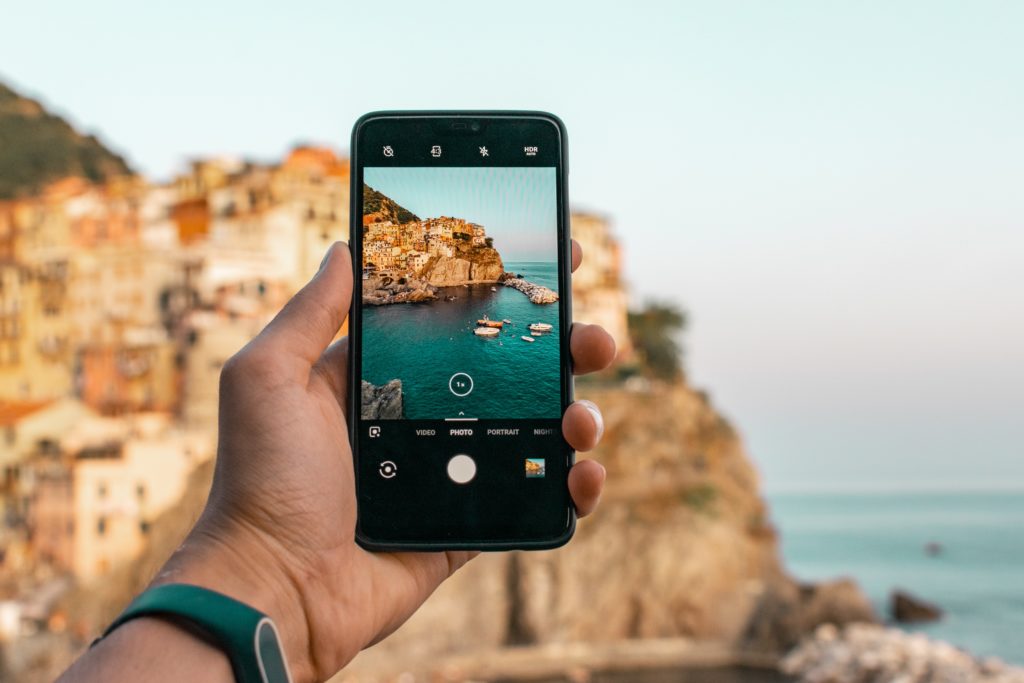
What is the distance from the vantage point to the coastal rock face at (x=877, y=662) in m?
15.8

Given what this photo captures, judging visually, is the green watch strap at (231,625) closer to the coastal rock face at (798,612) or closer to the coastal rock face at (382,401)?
the coastal rock face at (382,401)

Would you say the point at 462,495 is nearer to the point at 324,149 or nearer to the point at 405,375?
the point at 405,375

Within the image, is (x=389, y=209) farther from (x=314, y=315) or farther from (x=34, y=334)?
(x=34, y=334)

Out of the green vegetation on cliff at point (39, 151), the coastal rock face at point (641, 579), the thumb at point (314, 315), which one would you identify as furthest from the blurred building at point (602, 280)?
the thumb at point (314, 315)

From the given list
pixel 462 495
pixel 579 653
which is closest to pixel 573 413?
pixel 462 495

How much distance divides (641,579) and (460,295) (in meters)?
16.5

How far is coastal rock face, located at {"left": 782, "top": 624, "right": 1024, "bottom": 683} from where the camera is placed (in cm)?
1580

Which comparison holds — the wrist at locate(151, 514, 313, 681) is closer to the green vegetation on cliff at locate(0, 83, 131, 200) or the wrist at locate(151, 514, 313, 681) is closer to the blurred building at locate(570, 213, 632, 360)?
the blurred building at locate(570, 213, 632, 360)

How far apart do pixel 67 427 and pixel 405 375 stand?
18206mm

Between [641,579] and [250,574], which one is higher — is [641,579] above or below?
below

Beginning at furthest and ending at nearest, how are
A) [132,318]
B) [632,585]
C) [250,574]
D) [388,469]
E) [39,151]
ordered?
[39,151] → [132,318] → [632,585] → [388,469] → [250,574]

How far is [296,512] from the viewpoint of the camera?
3.40ft

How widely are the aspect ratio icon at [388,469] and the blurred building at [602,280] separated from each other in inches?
736

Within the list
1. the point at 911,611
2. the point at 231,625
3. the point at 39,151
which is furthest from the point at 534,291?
the point at 911,611
